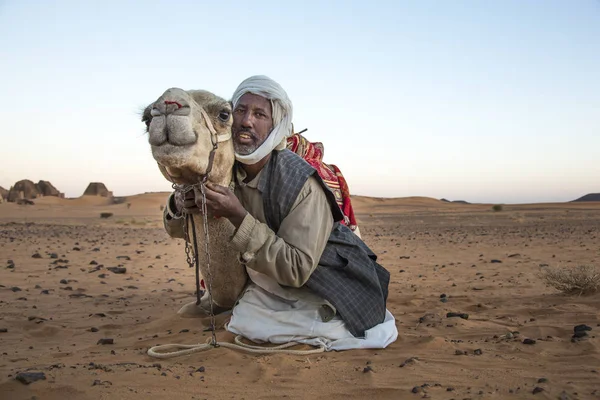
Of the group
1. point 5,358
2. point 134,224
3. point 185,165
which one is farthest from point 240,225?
point 134,224

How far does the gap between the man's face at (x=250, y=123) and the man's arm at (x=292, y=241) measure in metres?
0.45

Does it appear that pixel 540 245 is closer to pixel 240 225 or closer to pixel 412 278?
pixel 412 278

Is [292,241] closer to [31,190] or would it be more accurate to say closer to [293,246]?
[293,246]

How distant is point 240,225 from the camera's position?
3.69 m

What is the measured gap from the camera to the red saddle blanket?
5.04 m

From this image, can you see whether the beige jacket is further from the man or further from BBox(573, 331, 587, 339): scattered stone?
BBox(573, 331, 587, 339): scattered stone

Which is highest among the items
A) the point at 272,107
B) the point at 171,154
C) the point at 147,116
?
the point at 272,107

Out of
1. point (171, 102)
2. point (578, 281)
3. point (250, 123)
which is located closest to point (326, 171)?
point (250, 123)

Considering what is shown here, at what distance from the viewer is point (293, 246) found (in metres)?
3.84

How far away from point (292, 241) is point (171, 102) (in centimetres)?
114

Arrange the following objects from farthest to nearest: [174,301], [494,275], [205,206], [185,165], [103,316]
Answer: [494,275], [174,301], [103,316], [205,206], [185,165]

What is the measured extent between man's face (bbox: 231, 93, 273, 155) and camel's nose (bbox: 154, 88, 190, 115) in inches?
22.9

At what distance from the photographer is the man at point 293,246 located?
392cm

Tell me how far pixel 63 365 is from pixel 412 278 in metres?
5.72
